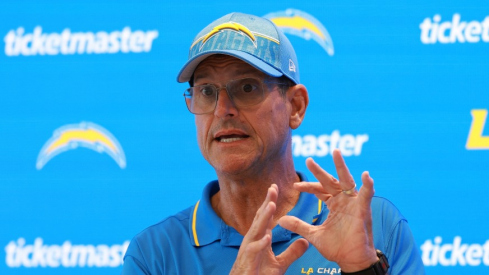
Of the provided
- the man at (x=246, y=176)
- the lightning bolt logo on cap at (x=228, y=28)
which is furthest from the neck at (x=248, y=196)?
the lightning bolt logo on cap at (x=228, y=28)

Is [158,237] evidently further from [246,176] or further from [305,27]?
[305,27]

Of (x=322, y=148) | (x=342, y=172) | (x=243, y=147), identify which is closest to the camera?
(x=342, y=172)

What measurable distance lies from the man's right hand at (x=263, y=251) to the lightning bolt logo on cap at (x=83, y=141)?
4.60ft

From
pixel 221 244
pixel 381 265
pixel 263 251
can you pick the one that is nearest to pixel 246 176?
pixel 221 244

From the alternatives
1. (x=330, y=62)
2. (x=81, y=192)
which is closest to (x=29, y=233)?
(x=81, y=192)

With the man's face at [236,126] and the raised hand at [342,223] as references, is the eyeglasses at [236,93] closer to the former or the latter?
the man's face at [236,126]

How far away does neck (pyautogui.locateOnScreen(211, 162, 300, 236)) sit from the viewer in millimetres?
1791

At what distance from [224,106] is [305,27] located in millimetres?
1160

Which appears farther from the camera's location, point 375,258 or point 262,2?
point 262,2

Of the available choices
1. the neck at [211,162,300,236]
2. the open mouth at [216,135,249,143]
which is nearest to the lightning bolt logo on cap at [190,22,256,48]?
the open mouth at [216,135,249,143]

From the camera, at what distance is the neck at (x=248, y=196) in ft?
5.88

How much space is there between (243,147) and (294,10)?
1.21 meters

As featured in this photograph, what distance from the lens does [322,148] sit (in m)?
2.72

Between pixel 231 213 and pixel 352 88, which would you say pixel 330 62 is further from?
pixel 231 213
